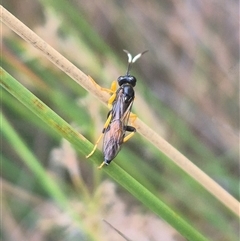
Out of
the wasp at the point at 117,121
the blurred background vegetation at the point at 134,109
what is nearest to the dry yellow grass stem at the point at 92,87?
the wasp at the point at 117,121

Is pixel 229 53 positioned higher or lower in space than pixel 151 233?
higher

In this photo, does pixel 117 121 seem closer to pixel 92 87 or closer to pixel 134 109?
pixel 92 87

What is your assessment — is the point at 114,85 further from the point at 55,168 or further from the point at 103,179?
the point at 55,168

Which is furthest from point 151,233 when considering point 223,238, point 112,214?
point 223,238

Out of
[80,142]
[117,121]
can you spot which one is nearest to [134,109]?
[117,121]

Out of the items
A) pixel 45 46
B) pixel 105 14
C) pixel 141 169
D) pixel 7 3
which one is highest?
pixel 105 14

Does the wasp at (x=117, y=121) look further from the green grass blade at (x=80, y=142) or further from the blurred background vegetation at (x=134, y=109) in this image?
the blurred background vegetation at (x=134, y=109)
